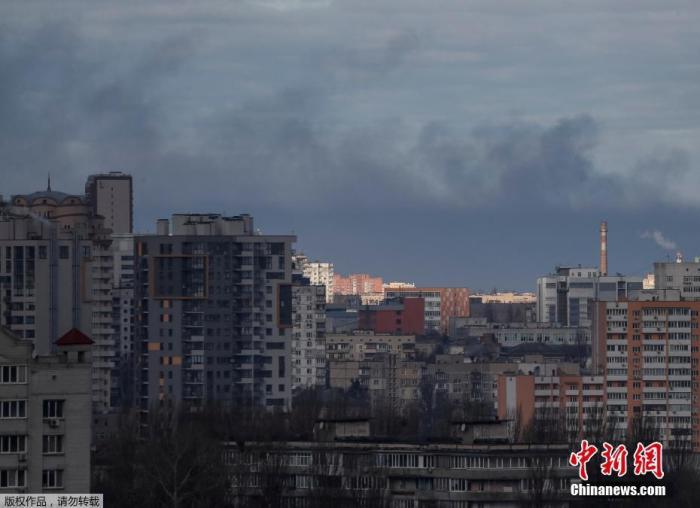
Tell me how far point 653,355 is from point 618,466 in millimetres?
31710

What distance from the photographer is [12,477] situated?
36.2m

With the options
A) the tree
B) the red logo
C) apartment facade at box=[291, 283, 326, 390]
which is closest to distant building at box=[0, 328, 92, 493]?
the tree

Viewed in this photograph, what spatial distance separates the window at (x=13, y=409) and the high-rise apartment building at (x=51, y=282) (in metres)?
45.5

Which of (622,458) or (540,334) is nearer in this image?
(622,458)

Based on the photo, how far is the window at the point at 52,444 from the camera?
36.4 meters

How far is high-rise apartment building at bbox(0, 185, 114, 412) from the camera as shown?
85.7 metres

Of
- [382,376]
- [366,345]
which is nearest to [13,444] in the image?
[382,376]

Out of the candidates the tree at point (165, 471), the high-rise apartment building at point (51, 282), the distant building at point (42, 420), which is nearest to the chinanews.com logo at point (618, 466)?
the tree at point (165, 471)

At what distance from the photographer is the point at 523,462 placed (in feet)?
192

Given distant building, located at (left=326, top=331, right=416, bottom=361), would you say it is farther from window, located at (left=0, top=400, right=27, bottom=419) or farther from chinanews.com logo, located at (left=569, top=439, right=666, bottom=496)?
window, located at (left=0, top=400, right=27, bottom=419)

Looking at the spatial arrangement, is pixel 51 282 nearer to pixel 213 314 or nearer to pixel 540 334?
pixel 213 314

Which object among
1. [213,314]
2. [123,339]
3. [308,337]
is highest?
[308,337]

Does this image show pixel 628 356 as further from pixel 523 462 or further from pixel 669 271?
pixel 523 462

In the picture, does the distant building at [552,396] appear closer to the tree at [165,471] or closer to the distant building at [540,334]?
the tree at [165,471]
